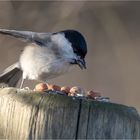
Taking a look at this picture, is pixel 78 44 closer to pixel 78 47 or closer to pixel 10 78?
pixel 78 47

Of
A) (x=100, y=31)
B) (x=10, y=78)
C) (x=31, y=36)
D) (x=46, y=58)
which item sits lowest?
(x=10, y=78)

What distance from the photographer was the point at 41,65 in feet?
11.9

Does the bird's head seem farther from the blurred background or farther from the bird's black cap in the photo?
the blurred background

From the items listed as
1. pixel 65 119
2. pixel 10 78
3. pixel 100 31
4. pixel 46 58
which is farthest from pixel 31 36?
pixel 100 31

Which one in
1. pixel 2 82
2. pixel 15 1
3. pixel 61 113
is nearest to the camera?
pixel 61 113

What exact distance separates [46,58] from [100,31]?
8.47 ft

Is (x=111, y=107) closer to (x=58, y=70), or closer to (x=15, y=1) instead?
(x=58, y=70)

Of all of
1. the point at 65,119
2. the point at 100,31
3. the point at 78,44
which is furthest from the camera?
the point at 100,31

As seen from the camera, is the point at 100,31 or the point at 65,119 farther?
the point at 100,31

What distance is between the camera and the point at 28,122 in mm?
1780

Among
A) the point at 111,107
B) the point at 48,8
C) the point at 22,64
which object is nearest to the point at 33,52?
the point at 22,64

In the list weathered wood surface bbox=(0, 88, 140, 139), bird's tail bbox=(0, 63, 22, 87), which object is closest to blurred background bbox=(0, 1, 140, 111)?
bird's tail bbox=(0, 63, 22, 87)

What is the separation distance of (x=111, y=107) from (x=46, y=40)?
81.7 inches

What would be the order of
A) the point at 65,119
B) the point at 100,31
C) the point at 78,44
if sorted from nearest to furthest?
the point at 65,119
the point at 78,44
the point at 100,31
